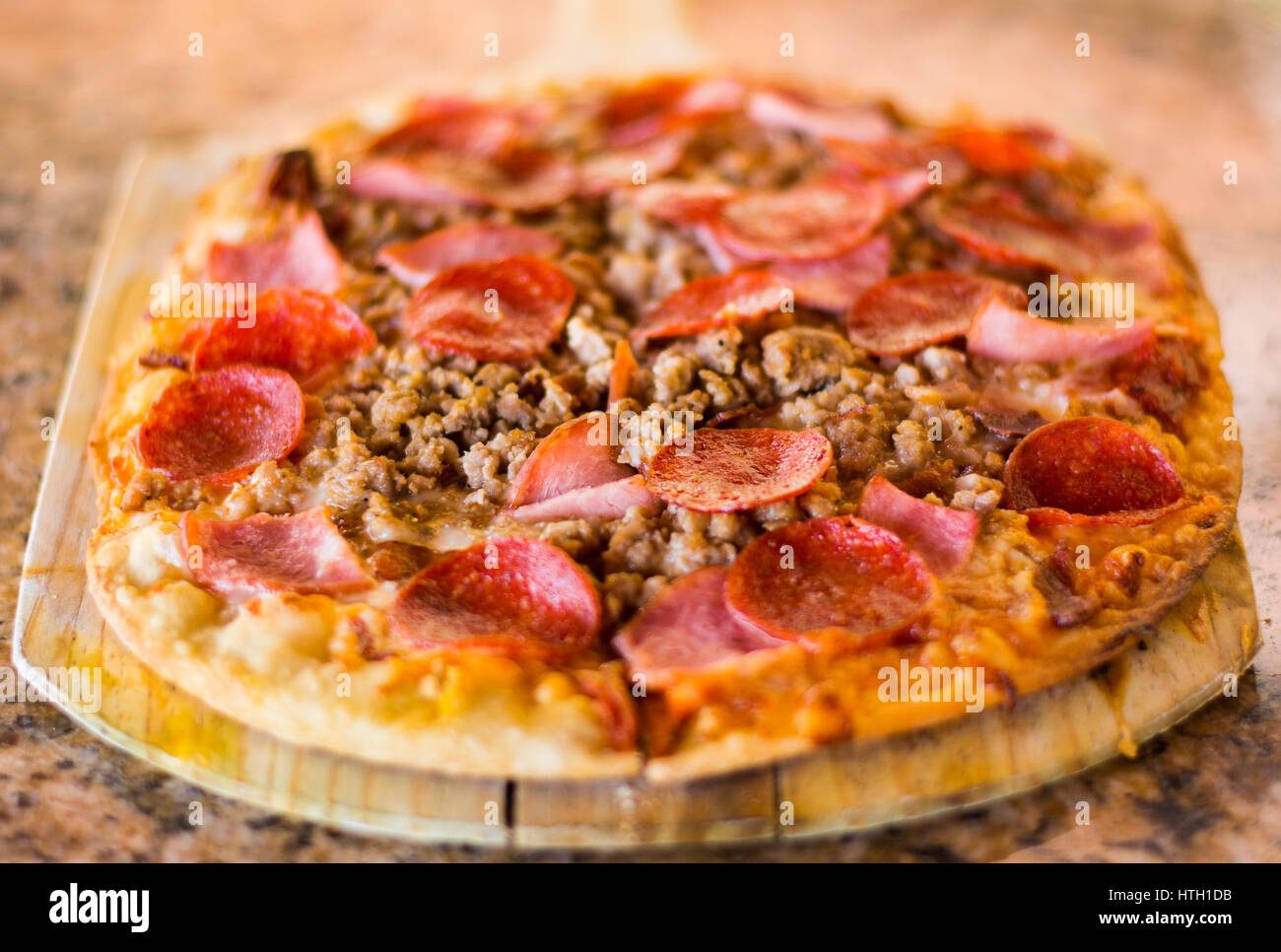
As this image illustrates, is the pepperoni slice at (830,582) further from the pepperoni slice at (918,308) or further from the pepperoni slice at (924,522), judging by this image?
the pepperoni slice at (918,308)

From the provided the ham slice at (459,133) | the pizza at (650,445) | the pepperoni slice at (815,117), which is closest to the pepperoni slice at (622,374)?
the pizza at (650,445)

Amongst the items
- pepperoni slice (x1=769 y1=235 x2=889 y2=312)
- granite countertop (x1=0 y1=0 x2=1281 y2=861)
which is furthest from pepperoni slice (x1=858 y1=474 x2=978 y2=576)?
pepperoni slice (x1=769 y1=235 x2=889 y2=312)

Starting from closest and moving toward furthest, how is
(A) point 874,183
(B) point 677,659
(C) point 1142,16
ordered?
(B) point 677,659 → (A) point 874,183 → (C) point 1142,16

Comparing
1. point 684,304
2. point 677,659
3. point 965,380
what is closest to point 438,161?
point 684,304

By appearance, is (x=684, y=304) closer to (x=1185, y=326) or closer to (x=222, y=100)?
(x=1185, y=326)

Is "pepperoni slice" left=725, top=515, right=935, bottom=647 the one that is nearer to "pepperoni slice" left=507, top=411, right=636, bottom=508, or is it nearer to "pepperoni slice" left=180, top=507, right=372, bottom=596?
"pepperoni slice" left=507, top=411, right=636, bottom=508
